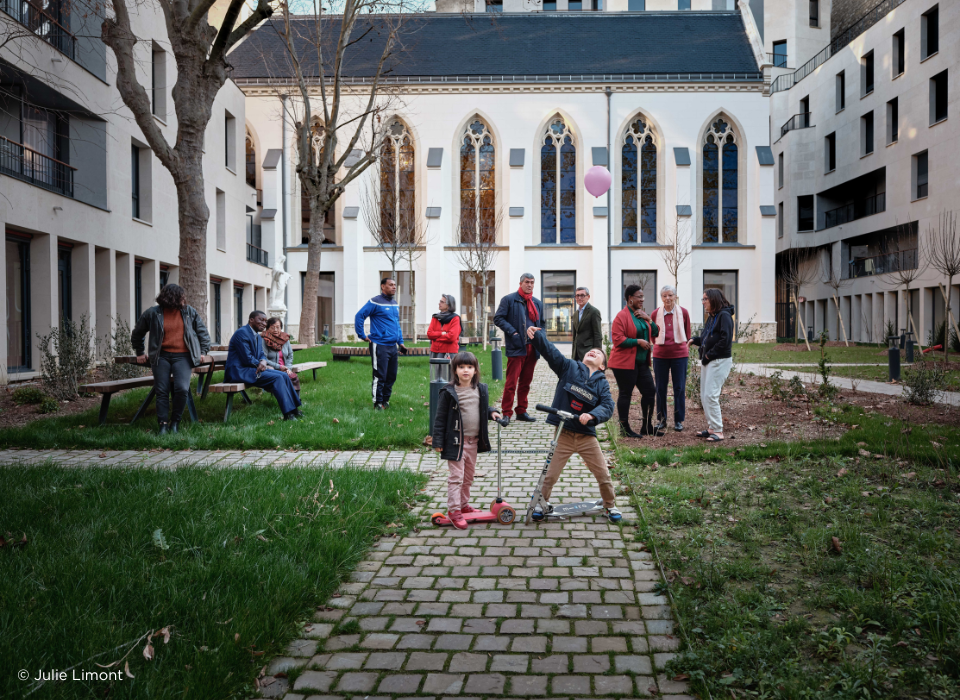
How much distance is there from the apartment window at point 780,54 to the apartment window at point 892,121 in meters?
15.3

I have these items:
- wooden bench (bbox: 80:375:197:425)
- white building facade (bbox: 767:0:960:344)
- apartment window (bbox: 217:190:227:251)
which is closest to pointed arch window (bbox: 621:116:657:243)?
white building facade (bbox: 767:0:960:344)

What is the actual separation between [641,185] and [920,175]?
40.5 feet

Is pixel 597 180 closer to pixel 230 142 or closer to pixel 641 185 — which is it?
pixel 230 142

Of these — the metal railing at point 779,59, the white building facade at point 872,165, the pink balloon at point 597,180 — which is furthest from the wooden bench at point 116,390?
the metal railing at point 779,59

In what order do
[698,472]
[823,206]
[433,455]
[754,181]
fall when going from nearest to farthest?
[698,472], [433,455], [754,181], [823,206]

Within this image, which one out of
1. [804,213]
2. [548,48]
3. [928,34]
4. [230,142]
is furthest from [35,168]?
[804,213]

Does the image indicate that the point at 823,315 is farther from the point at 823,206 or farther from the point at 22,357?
A: the point at 22,357

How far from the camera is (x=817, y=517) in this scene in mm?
4828

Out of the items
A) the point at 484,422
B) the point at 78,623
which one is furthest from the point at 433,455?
the point at 78,623

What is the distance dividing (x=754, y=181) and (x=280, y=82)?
24.8 metres

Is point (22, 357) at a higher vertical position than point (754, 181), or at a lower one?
lower

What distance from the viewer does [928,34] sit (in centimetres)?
2891

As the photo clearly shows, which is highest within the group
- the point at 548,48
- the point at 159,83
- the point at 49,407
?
the point at 548,48

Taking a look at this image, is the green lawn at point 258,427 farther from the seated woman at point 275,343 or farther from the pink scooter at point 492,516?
the pink scooter at point 492,516
